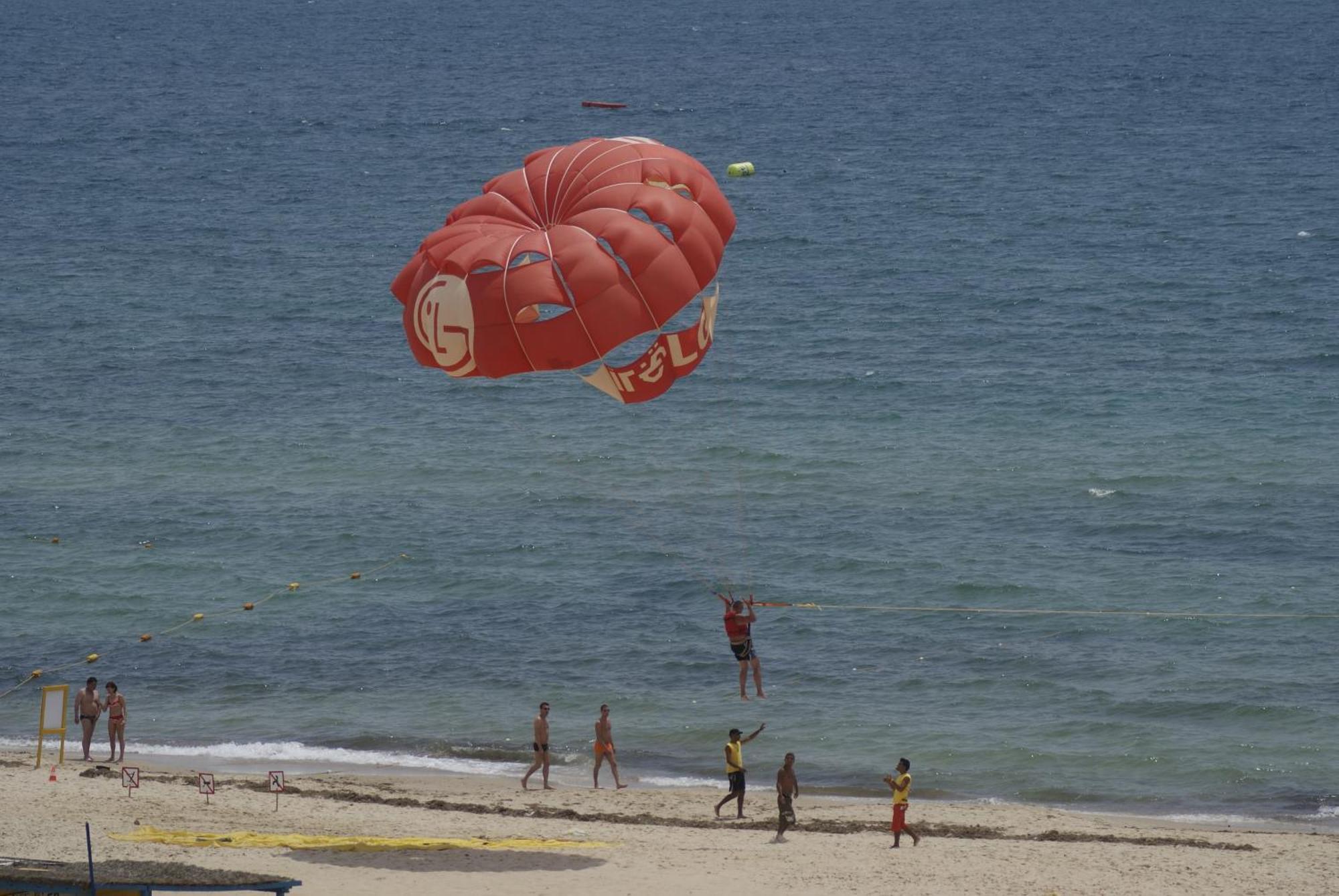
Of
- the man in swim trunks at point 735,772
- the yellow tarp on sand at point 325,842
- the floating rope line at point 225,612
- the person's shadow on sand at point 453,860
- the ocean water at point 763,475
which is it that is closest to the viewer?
the person's shadow on sand at point 453,860

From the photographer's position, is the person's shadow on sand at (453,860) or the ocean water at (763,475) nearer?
the person's shadow on sand at (453,860)

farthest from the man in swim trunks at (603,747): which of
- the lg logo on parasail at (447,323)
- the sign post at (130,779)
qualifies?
the sign post at (130,779)

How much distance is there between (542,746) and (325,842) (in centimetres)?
397

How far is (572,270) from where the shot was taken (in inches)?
719

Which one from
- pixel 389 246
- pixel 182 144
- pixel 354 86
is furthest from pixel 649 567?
pixel 354 86

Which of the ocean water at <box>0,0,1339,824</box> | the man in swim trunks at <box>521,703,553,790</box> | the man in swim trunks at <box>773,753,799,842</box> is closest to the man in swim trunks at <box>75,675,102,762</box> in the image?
the ocean water at <box>0,0,1339,824</box>

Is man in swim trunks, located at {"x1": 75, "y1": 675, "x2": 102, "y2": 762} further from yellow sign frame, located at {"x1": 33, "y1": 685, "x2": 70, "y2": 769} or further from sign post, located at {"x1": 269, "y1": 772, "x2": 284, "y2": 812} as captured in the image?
sign post, located at {"x1": 269, "y1": 772, "x2": 284, "y2": 812}

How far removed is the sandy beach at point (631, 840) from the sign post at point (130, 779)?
128mm

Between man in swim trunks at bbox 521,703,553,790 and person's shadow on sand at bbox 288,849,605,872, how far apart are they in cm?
327

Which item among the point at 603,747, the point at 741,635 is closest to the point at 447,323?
the point at 741,635

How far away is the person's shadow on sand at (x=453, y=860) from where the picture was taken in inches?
699

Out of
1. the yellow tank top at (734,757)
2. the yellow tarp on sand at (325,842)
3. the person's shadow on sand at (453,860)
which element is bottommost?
the person's shadow on sand at (453,860)

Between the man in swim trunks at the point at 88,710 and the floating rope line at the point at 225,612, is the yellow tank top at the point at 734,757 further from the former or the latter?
the floating rope line at the point at 225,612

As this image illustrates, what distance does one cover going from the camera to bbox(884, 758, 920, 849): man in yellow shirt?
18.7m
